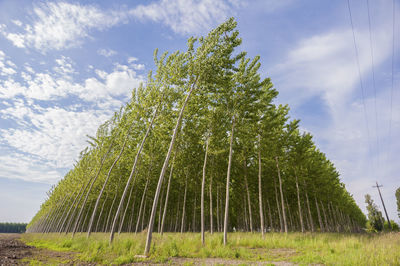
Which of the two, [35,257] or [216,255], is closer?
[35,257]

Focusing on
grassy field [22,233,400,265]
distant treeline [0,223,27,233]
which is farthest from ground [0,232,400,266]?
distant treeline [0,223,27,233]

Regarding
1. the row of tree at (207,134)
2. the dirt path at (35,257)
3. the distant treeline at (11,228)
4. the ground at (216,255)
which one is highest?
the row of tree at (207,134)

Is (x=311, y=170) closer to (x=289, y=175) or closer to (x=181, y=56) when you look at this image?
(x=289, y=175)

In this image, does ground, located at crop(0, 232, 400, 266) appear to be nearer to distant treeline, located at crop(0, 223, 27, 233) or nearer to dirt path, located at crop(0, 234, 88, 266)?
dirt path, located at crop(0, 234, 88, 266)

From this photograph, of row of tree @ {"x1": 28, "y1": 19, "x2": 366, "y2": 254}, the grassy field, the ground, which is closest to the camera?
the grassy field

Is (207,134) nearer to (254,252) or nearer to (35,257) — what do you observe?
(254,252)

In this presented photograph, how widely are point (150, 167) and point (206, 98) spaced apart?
1529 centimetres

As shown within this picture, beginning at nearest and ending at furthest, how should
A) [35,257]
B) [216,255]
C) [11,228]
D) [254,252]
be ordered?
[35,257], [216,255], [254,252], [11,228]

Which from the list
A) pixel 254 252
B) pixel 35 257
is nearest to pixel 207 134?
pixel 254 252

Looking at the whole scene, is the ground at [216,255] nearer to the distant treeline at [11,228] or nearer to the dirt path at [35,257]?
the dirt path at [35,257]

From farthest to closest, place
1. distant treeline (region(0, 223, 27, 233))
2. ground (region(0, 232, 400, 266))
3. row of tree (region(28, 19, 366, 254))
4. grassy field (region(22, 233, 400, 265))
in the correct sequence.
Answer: distant treeline (region(0, 223, 27, 233))
row of tree (region(28, 19, 366, 254))
ground (region(0, 232, 400, 266))
grassy field (region(22, 233, 400, 265))

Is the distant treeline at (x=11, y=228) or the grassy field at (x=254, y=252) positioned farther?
the distant treeline at (x=11, y=228)

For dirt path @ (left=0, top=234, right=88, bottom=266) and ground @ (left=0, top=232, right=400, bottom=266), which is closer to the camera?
ground @ (left=0, top=232, right=400, bottom=266)

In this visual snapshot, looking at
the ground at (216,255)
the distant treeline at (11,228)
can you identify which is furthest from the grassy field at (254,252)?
the distant treeline at (11,228)
